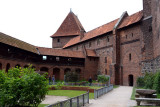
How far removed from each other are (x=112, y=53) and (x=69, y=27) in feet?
82.9

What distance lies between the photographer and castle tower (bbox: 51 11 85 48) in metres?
50.8

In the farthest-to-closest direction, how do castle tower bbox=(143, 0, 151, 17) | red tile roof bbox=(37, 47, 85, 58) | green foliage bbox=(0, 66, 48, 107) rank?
red tile roof bbox=(37, 47, 85, 58)
castle tower bbox=(143, 0, 151, 17)
green foliage bbox=(0, 66, 48, 107)

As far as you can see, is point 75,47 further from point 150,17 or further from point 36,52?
point 150,17

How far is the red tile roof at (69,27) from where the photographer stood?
50844 millimetres

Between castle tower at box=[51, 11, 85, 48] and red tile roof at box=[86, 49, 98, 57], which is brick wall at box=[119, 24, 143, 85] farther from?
castle tower at box=[51, 11, 85, 48]

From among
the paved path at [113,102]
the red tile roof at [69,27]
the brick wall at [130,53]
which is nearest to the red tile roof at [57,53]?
the brick wall at [130,53]

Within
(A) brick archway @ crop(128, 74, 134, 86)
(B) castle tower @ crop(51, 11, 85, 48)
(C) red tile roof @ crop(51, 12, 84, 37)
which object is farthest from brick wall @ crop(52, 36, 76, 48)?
(A) brick archway @ crop(128, 74, 134, 86)

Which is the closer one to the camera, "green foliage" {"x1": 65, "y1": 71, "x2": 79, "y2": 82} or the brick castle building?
the brick castle building

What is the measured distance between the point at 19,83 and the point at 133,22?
71.4 ft

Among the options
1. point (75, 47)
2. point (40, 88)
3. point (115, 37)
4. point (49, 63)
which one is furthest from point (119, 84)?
point (40, 88)

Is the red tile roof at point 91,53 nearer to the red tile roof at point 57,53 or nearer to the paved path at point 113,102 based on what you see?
the red tile roof at point 57,53

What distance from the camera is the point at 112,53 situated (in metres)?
30.1

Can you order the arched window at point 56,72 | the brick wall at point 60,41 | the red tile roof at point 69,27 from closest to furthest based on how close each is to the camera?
1. the arched window at point 56,72
2. the red tile roof at point 69,27
3. the brick wall at point 60,41

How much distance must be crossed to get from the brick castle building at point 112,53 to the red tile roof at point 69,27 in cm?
946
